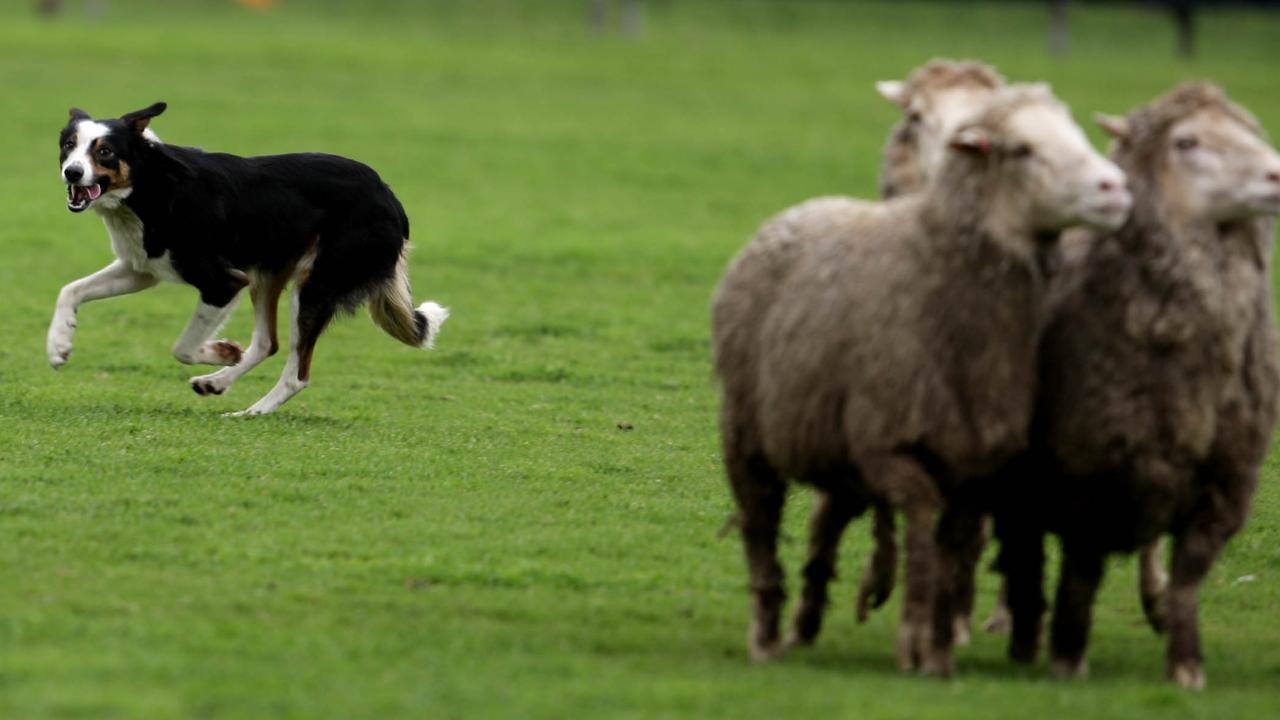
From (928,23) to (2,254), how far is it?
42415 mm

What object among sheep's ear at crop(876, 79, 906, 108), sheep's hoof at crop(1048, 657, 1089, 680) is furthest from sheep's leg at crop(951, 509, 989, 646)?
sheep's ear at crop(876, 79, 906, 108)

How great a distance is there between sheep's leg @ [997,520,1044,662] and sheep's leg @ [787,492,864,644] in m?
0.55

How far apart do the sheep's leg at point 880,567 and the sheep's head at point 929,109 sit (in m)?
1.23

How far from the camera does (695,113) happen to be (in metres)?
32.5

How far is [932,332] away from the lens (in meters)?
6.35

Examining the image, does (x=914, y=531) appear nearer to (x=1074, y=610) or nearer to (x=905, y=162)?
(x=1074, y=610)

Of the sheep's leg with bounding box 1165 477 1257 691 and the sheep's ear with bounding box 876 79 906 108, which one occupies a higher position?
the sheep's ear with bounding box 876 79 906 108

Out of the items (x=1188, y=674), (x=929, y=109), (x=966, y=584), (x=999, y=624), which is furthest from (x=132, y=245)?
(x=1188, y=674)

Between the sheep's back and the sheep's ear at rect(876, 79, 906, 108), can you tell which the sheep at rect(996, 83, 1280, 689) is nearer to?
the sheep's back

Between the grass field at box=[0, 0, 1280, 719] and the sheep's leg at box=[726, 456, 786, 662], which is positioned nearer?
the grass field at box=[0, 0, 1280, 719]

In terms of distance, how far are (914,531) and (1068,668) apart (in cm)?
84

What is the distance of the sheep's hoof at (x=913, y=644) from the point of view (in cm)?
642

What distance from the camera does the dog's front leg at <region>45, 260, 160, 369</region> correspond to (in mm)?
10570

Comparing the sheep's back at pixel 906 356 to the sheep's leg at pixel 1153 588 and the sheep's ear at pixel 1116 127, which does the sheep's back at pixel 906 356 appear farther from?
the sheep's leg at pixel 1153 588
